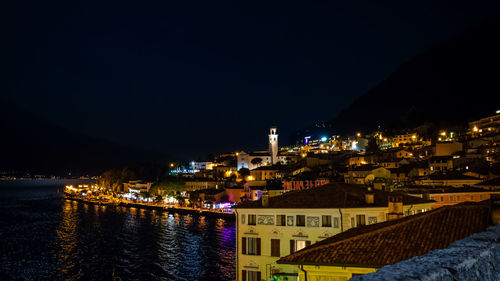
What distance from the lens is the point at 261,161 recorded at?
138m

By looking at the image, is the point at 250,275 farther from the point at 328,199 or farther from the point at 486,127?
the point at 486,127

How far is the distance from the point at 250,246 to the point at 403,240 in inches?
470

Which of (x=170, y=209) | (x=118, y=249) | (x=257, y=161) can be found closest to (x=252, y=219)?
(x=118, y=249)

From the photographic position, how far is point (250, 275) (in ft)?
70.3

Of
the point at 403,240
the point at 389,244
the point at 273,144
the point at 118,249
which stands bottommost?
the point at 118,249

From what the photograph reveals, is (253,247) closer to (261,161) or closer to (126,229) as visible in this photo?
(126,229)

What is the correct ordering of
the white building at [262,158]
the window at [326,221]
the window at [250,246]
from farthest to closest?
1. the white building at [262,158]
2. the window at [250,246]
3. the window at [326,221]

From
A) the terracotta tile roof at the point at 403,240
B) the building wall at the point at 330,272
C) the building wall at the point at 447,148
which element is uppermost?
the building wall at the point at 447,148

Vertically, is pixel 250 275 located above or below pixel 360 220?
below

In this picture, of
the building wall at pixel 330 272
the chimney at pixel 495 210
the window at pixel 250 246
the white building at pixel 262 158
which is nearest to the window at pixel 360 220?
the window at pixel 250 246

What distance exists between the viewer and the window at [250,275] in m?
21.2

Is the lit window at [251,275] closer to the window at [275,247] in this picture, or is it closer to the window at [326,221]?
the window at [275,247]

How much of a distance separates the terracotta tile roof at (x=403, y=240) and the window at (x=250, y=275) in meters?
9.85

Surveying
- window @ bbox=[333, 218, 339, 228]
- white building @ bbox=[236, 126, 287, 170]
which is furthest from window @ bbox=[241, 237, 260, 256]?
white building @ bbox=[236, 126, 287, 170]
